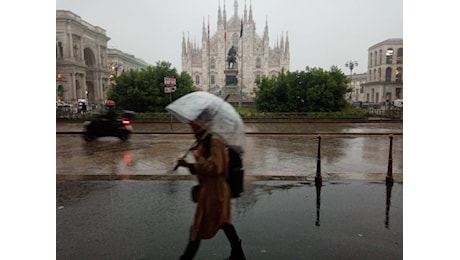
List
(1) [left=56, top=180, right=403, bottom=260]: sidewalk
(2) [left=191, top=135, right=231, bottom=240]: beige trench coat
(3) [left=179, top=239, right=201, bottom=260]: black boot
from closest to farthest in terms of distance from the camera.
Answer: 1. (2) [left=191, top=135, right=231, bottom=240]: beige trench coat
2. (3) [left=179, top=239, right=201, bottom=260]: black boot
3. (1) [left=56, top=180, right=403, bottom=260]: sidewalk

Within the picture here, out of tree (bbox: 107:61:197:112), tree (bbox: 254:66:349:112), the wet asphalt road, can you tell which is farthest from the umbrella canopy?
tree (bbox: 254:66:349:112)

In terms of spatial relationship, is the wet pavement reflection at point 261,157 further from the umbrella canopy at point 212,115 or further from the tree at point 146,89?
the tree at point 146,89

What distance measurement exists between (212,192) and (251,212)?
86.1 inches

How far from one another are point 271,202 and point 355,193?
5.77 feet

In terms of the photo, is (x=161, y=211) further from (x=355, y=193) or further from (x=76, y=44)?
(x=76, y=44)

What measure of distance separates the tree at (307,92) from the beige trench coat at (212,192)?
76.8 ft

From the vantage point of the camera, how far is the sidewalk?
376 cm

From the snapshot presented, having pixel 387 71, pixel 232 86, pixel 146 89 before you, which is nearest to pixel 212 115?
pixel 146 89

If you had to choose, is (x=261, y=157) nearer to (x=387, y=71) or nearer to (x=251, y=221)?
(x=251, y=221)

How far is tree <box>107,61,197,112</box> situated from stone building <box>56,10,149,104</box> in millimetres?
29498

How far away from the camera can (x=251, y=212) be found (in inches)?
195

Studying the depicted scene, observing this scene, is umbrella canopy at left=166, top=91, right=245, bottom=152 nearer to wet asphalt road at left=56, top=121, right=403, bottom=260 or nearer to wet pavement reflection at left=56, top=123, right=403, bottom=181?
wet asphalt road at left=56, top=121, right=403, bottom=260

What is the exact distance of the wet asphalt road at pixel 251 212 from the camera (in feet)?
12.5

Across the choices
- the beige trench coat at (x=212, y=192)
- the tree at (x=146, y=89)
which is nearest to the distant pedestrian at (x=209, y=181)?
the beige trench coat at (x=212, y=192)
